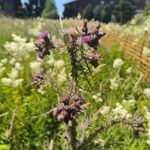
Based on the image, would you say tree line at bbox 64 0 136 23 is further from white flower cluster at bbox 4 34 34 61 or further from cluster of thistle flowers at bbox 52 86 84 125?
cluster of thistle flowers at bbox 52 86 84 125

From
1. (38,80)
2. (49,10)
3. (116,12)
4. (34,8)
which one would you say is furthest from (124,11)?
(38,80)

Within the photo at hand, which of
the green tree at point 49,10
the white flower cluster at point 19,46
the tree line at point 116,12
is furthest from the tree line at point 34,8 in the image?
the white flower cluster at point 19,46

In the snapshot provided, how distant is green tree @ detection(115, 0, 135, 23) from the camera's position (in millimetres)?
49281

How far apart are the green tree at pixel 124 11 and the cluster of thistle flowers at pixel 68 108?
151 feet

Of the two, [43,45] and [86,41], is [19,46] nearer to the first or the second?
[43,45]

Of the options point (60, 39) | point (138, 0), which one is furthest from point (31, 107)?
point (138, 0)

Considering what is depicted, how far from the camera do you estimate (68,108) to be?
9.16ft

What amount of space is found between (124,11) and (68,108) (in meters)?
48.9

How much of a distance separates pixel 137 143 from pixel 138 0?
2277 inches

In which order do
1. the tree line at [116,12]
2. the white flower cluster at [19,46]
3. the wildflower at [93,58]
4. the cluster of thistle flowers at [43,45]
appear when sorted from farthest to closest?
the tree line at [116,12]
the white flower cluster at [19,46]
the cluster of thistle flowers at [43,45]
the wildflower at [93,58]

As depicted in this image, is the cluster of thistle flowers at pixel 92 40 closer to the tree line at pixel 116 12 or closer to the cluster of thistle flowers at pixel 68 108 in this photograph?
the cluster of thistle flowers at pixel 68 108

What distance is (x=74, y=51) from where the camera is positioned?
119 inches

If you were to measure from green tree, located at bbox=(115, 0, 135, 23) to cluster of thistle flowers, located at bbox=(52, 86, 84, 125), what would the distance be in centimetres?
4604

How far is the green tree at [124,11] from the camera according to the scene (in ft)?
162
